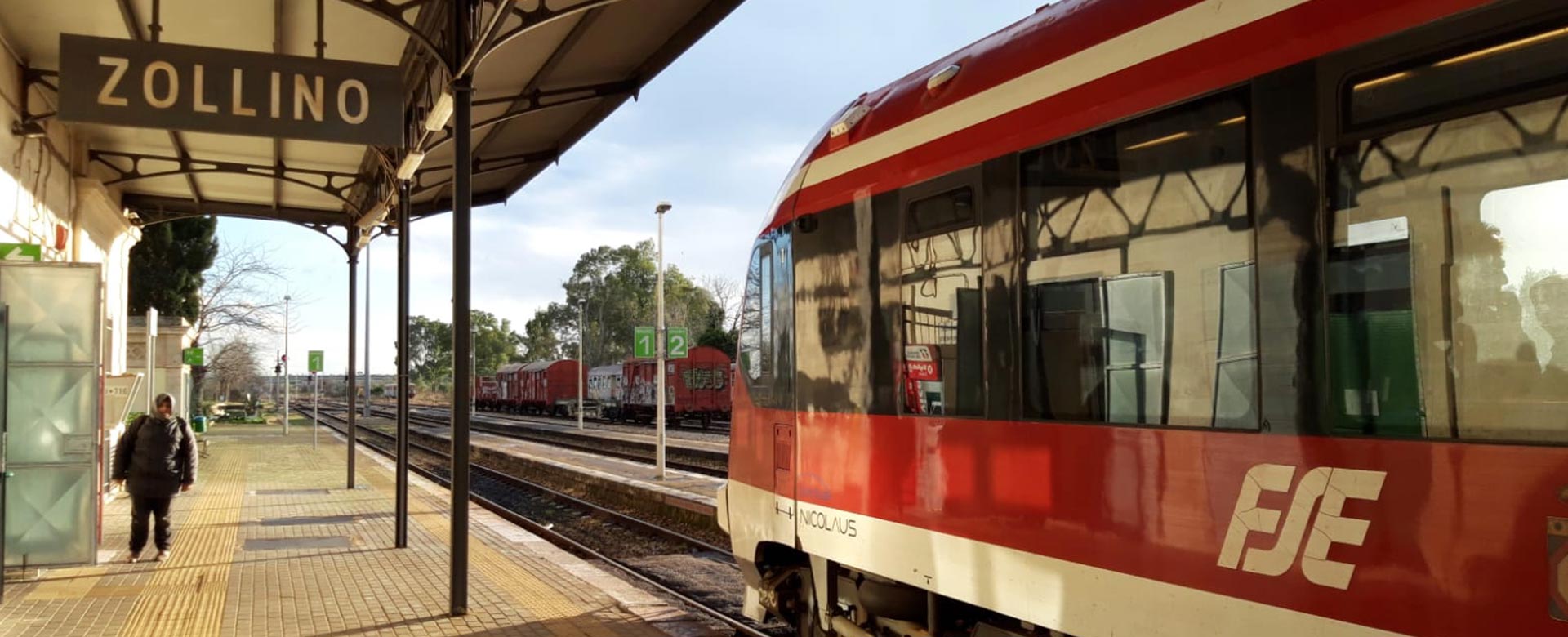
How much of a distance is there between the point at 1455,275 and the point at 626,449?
28.1m

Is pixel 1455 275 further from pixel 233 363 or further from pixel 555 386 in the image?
pixel 233 363

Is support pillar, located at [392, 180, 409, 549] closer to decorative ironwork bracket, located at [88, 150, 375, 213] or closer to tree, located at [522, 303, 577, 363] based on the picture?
decorative ironwork bracket, located at [88, 150, 375, 213]

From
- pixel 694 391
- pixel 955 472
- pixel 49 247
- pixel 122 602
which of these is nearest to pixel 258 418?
pixel 694 391

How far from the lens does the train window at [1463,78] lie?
2541mm

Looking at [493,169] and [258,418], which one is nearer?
[493,169]

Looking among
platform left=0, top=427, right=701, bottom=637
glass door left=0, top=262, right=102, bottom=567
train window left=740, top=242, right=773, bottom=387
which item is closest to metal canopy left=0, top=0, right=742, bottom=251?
glass door left=0, top=262, right=102, bottom=567

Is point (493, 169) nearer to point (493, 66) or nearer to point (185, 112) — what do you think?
point (493, 66)

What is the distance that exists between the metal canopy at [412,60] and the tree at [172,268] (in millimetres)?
26046

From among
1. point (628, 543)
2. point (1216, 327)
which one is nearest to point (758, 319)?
point (1216, 327)

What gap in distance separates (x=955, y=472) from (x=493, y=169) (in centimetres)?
959

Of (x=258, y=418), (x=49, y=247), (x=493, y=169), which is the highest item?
(x=493, y=169)

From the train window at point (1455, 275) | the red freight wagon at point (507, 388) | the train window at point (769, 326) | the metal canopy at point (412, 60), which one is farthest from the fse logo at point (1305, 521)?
the red freight wagon at point (507, 388)

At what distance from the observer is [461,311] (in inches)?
315

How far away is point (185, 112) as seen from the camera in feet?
24.2
